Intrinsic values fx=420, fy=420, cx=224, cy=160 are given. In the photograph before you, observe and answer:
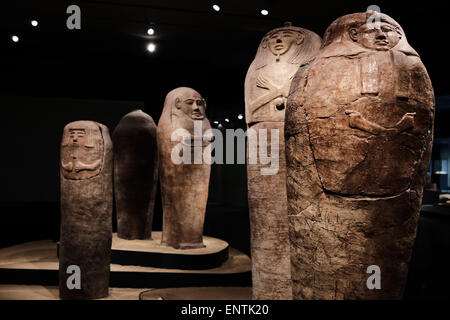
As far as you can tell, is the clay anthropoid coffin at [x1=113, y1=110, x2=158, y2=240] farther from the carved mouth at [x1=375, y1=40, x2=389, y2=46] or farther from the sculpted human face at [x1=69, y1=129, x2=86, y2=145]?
the carved mouth at [x1=375, y1=40, x2=389, y2=46]

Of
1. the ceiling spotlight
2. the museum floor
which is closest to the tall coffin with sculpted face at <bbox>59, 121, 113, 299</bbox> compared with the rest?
the museum floor

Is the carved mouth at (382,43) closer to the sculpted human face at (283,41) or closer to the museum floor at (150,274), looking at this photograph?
the sculpted human face at (283,41)

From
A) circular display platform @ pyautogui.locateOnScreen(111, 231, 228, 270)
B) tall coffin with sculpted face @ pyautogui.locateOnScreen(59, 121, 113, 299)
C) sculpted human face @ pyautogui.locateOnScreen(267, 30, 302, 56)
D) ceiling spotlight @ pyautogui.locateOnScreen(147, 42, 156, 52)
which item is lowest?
circular display platform @ pyautogui.locateOnScreen(111, 231, 228, 270)

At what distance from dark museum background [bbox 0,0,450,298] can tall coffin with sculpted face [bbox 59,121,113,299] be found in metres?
1.80

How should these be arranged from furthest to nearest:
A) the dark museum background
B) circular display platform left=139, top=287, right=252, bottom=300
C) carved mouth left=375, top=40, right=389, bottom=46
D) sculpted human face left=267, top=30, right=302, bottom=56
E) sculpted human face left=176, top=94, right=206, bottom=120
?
sculpted human face left=176, top=94, right=206, bottom=120 → the dark museum background → circular display platform left=139, top=287, right=252, bottom=300 → sculpted human face left=267, top=30, right=302, bottom=56 → carved mouth left=375, top=40, right=389, bottom=46

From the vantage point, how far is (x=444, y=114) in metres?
4.68

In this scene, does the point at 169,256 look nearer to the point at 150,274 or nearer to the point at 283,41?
the point at 150,274

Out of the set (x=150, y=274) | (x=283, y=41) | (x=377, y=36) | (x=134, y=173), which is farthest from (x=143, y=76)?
(x=377, y=36)

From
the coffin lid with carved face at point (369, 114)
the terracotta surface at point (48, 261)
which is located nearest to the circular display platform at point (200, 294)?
the terracotta surface at point (48, 261)

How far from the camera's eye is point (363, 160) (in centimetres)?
203

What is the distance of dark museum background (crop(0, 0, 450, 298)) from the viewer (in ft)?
15.1

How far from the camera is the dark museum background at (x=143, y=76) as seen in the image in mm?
4613

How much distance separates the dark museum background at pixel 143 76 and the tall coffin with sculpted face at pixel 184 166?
775mm
